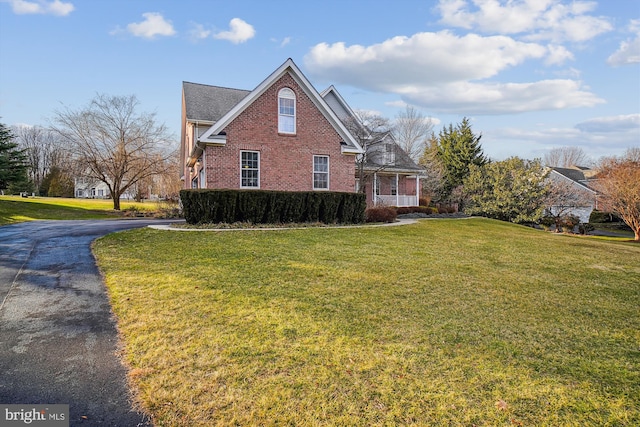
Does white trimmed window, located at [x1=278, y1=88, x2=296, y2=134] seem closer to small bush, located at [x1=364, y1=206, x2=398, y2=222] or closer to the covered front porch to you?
small bush, located at [x1=364, y1=206, x2=398, y2=222]

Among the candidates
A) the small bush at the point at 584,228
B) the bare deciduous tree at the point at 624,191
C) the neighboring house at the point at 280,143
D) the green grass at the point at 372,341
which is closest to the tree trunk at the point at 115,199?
the neighboring house at the point at 280,143

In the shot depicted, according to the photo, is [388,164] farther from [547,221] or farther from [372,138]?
[547,221]

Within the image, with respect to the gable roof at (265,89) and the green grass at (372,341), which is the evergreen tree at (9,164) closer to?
the gable roof at (265,89)

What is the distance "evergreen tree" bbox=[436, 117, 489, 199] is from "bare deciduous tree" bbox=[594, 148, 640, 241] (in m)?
11.6

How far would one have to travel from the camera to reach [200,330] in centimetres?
373

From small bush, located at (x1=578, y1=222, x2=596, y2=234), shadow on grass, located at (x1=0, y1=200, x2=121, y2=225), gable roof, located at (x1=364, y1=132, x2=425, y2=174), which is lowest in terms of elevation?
small bush, located at (x1=578, y1=222, x2=596, y2=234)

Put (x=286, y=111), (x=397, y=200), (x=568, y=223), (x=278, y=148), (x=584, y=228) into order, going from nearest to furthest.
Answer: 1. (x=278, y=148)
2. (x=286, y=111)
3. (x=568, y=223)
4. (x=584, y=228)
5. (x=397, y=200)

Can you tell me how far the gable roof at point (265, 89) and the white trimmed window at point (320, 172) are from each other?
1.23m

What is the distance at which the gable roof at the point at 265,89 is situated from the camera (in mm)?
14906

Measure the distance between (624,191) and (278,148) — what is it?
2192 centimetres

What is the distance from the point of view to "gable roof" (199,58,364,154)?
14.9 metres

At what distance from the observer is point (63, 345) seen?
3.50m

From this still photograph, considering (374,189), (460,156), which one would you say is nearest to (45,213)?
(374,189)

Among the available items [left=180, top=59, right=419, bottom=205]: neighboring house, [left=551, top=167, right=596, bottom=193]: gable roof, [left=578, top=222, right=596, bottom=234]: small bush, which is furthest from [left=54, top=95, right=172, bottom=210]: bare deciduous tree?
[left=551, top=167, right=596, bottom=193]: gable roof
